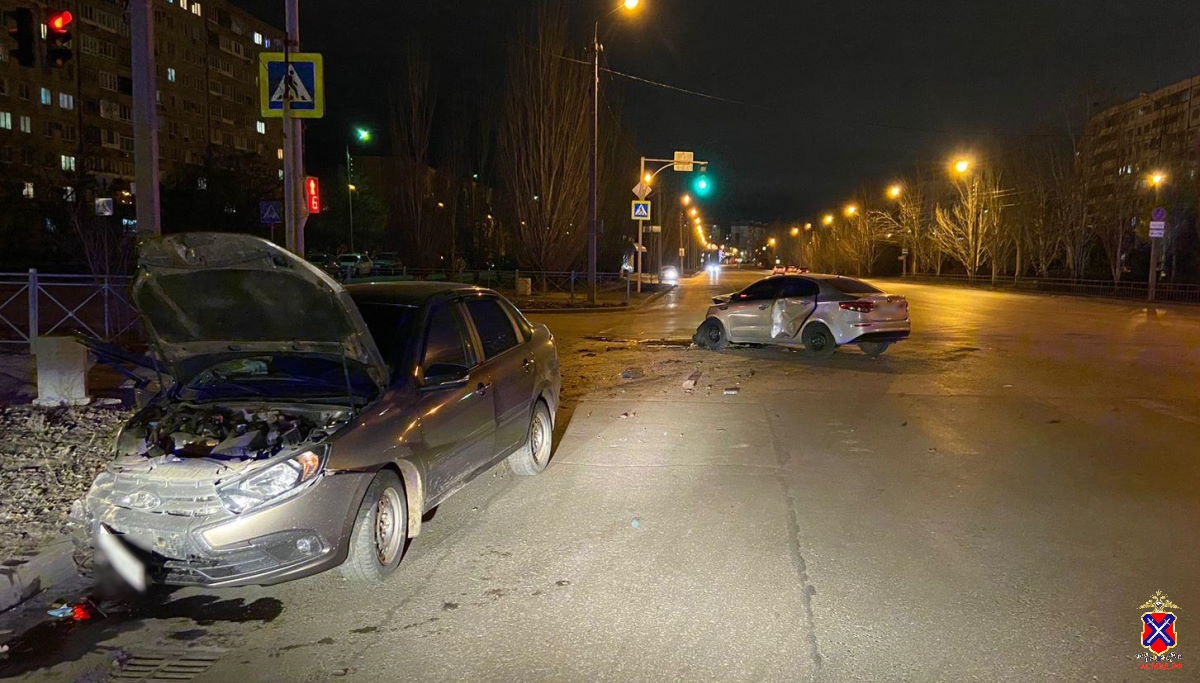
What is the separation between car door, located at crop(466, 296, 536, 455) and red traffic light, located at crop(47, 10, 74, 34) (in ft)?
30.5

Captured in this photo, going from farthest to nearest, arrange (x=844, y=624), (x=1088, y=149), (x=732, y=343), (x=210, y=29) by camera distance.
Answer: (x=210, y=29) < (x=1088, y=149) < (x=732, y=343) < (x=844, y=624)

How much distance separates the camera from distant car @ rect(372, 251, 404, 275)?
147 feet

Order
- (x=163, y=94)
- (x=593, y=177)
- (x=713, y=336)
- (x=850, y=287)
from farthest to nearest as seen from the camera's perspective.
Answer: (x=163, y=94)
(x=593, y=177)
(x=713, y=336)
(x=850, y=287)

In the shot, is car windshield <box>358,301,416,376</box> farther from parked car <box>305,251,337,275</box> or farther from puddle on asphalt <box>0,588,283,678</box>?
parked car <box>305,251,337,275</box>

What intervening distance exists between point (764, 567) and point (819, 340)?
34.1ft

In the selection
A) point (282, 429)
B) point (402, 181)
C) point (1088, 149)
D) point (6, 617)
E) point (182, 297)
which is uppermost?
point (1088, 149)

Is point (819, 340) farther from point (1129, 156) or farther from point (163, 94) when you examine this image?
point (163, 94)

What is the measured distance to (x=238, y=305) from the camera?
4.91m

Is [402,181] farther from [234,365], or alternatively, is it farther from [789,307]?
[234,365]

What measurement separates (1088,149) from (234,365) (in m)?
52.6

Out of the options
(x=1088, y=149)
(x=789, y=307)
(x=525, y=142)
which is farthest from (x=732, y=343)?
(x=1088, y=149)

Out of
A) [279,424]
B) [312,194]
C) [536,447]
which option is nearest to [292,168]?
[312,194]

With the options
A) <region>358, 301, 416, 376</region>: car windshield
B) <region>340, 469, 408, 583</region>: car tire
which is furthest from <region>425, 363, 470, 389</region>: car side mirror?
<region>340, 469, 408, 583</region>: car tire

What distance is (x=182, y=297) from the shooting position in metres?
4.87
